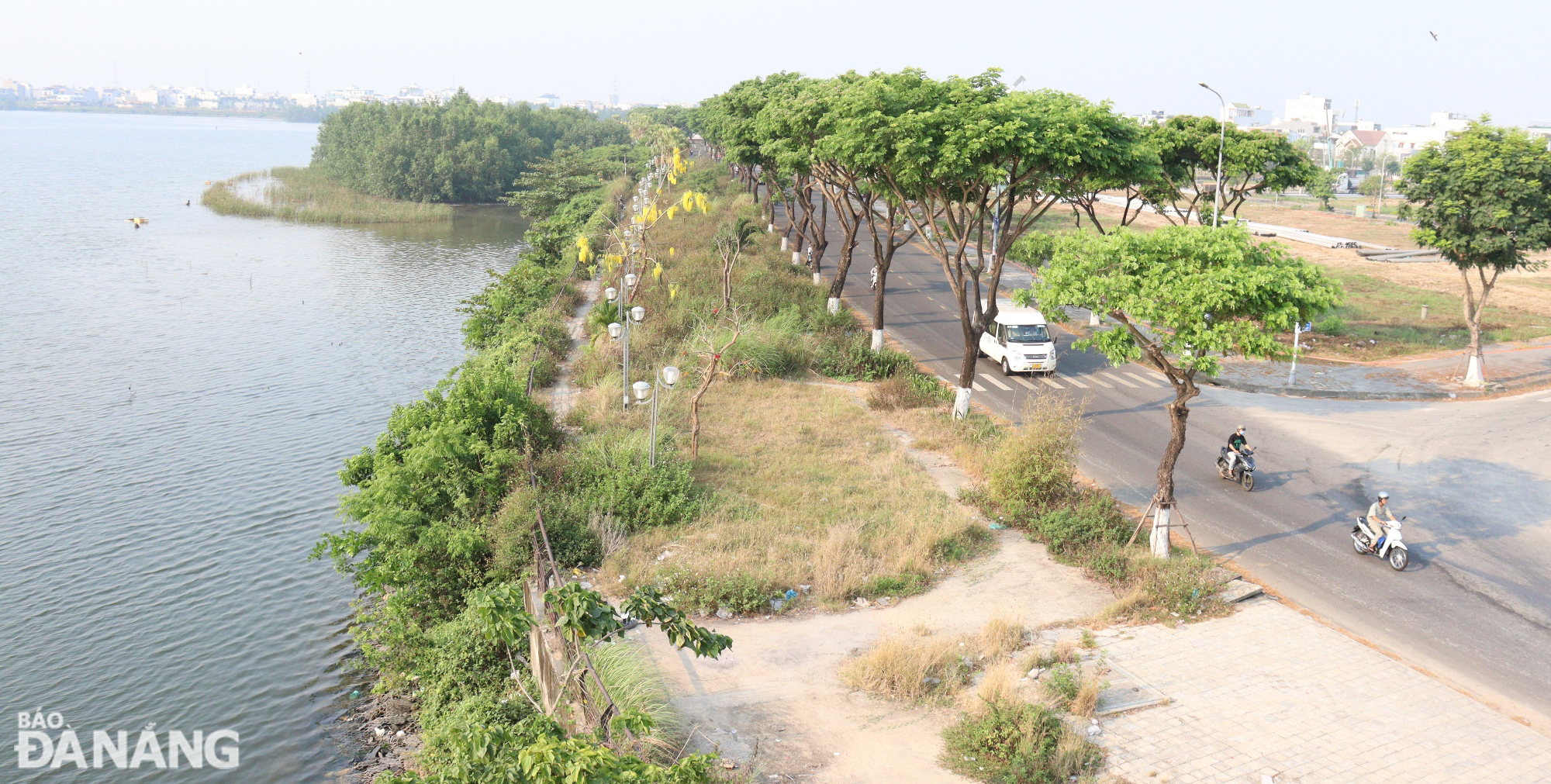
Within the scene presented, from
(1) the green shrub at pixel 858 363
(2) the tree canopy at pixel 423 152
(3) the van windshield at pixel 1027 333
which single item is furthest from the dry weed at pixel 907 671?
(2) the tree canopy at pixel 423 152

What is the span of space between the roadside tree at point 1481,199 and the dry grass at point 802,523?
667 inches

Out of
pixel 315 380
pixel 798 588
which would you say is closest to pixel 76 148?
pixel 315 380

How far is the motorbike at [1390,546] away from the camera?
15680mm

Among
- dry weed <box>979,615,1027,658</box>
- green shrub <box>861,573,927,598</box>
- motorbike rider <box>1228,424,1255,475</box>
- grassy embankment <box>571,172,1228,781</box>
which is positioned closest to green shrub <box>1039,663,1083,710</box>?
grassy embankment <box>571,172,1228,781</box>

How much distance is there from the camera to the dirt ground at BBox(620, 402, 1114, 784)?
34.4ft

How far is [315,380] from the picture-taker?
31.6m

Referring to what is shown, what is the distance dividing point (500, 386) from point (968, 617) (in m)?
10.1

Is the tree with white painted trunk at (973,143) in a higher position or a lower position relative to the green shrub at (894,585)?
higher

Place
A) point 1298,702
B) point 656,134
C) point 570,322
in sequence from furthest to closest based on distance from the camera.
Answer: point 656,134 < point 570,322 < point 1298,702

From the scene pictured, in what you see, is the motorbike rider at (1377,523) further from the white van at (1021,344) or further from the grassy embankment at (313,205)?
the grassy embankment at (313,205)

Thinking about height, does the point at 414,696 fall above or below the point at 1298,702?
below

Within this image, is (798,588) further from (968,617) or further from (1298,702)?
(1298,702)

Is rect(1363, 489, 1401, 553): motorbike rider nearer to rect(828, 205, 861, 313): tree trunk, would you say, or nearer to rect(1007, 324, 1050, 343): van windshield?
rect(1007, 324, 1050, 343): van windshield

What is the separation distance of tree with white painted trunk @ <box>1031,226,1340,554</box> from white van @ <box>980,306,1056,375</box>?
1132cm
